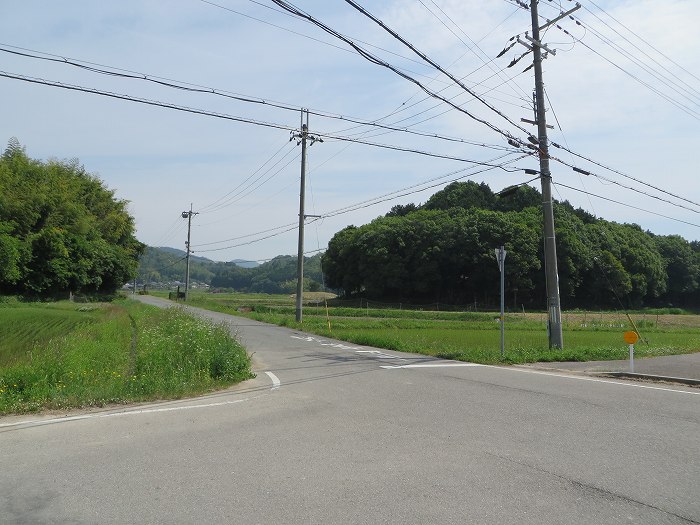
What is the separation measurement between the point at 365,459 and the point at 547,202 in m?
15.0

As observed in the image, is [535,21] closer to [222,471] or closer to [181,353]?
[181,353]

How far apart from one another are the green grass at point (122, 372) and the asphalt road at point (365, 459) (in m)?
0.67

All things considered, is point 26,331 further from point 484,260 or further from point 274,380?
point 484,260

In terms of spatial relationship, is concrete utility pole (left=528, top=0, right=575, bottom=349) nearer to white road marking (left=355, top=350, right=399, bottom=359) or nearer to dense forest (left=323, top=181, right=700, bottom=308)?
white road marking (left=355, top=350, right=399, bottom=359)

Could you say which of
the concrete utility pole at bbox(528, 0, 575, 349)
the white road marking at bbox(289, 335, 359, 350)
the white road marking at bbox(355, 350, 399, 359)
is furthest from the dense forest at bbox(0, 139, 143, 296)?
the concrete utility pole at bbox(528, 0, 575, 349)

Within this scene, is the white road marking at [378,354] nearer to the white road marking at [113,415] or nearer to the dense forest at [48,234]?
the white road marking at [113,415]

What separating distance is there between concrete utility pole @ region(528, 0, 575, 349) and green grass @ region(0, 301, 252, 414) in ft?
35.9

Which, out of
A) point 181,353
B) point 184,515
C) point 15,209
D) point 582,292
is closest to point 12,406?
point 181,353

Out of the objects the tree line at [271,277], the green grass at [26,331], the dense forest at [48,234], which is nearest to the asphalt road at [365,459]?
the green grass at [26,331]

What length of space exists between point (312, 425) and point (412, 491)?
111 inches

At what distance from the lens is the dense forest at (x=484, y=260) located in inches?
2717

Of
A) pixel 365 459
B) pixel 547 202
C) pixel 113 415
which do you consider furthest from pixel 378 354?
pixel 365 459

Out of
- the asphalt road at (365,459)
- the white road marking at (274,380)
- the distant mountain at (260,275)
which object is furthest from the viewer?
the distant mountain at (260,275)

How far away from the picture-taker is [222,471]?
5504 millimetres
